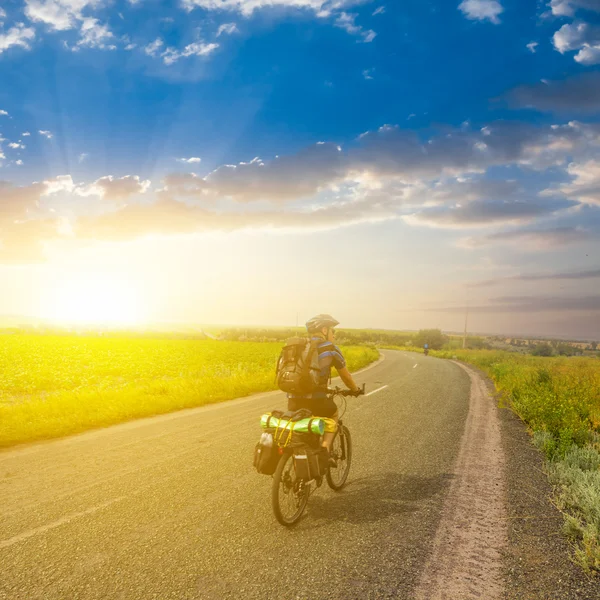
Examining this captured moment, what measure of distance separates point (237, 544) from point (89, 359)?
99.2 ft

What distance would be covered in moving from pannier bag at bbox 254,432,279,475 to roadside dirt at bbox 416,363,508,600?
1765mm

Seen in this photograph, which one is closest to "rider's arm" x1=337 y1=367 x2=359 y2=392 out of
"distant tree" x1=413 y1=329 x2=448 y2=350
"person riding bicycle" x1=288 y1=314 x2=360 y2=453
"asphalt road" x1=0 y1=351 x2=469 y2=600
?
"person riding bicycle" x1=288 y1=314 x2=360 y2=453

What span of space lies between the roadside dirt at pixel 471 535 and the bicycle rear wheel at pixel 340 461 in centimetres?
140

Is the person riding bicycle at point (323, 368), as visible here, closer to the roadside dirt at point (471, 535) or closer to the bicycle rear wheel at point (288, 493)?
the bicycle rear wheel at point (288, 493)

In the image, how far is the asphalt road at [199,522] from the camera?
3629mm

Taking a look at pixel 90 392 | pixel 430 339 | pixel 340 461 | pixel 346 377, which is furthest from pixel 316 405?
pixel 430 339

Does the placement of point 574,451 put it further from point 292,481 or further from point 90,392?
point 90,392

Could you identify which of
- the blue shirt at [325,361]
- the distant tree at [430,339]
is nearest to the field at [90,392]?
the blue shirt at [325,361]

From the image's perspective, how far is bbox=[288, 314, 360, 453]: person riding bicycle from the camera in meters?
5.05

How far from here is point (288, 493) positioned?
15.6 ft

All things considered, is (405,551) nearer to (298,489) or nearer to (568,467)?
(298,489)

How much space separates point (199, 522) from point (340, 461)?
2157 mm

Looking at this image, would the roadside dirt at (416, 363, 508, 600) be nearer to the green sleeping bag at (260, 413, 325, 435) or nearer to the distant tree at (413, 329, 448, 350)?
the green sleeping bag at (260, 413, 325, 435)

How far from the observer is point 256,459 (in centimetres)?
472
